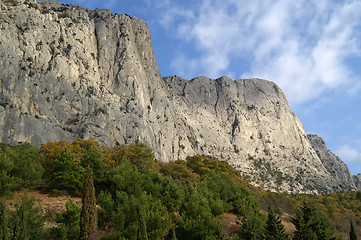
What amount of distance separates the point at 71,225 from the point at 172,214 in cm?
1115

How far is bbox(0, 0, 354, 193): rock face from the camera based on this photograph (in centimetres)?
6259

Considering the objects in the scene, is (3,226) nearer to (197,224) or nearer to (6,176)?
(6,176)

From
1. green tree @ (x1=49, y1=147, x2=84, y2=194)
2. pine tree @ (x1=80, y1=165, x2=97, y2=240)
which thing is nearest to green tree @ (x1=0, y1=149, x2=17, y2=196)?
green tree @ (x1=49, y1=147, x2=84, y2=194)

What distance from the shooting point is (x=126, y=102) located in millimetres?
81375

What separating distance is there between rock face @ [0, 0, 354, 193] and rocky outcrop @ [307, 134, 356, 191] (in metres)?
1.30

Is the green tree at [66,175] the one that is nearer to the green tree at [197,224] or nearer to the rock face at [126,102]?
the green tree at [197,224]

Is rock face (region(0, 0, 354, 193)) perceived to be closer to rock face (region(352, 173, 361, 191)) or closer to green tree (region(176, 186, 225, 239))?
rock face (region(352, 173, 361, 191))

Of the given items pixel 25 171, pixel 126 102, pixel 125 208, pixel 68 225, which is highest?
pixel 126 102

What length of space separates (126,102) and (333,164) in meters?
107

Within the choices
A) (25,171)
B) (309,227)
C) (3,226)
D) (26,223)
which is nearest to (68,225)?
(26,223)

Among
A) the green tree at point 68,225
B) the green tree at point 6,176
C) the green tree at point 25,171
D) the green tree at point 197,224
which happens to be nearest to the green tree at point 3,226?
the green tree at point 68,225

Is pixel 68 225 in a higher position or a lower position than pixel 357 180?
lower

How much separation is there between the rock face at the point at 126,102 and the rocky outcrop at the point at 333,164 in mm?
1301

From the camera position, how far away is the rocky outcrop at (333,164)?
123 metres
